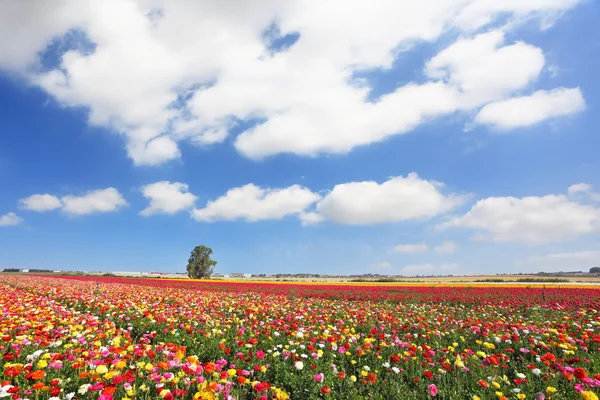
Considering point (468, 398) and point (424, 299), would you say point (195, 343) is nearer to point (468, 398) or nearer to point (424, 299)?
point (468, 398)

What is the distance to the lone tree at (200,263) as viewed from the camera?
214 ft

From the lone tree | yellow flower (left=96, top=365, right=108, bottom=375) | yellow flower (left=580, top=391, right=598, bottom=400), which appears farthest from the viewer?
the lone tree

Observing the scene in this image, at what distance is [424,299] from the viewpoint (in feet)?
56.7

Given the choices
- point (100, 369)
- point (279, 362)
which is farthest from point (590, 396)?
point (100, 369)

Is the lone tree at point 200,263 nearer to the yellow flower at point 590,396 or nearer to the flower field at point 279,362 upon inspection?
the flower field at point 279,362

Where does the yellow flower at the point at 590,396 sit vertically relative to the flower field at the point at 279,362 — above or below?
above

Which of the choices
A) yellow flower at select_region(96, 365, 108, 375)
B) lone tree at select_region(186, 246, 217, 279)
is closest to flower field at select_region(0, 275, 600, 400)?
yellow flower at select_region(96, 365, 108, 375)

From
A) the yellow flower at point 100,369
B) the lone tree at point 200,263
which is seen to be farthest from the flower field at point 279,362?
the lone tree at point 200,263

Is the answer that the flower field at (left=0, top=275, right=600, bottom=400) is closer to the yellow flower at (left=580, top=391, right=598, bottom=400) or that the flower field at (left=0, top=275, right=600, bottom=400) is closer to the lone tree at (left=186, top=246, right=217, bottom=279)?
the yellow flower at (left=580, top=391, right=598, bottom=400)

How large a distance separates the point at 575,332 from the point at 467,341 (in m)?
3.07

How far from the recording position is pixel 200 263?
65688mm

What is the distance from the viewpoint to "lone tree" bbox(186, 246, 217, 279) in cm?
6525

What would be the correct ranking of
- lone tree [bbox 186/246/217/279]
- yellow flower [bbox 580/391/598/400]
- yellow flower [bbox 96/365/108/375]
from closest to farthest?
1. yellow flower [bbox 580/391/598/400]
2. yellow flower [bbox 96/365/108/375]
3. lone tree [bbox 186/246/217/279]

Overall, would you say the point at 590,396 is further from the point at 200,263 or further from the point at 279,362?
the point at 200,263
